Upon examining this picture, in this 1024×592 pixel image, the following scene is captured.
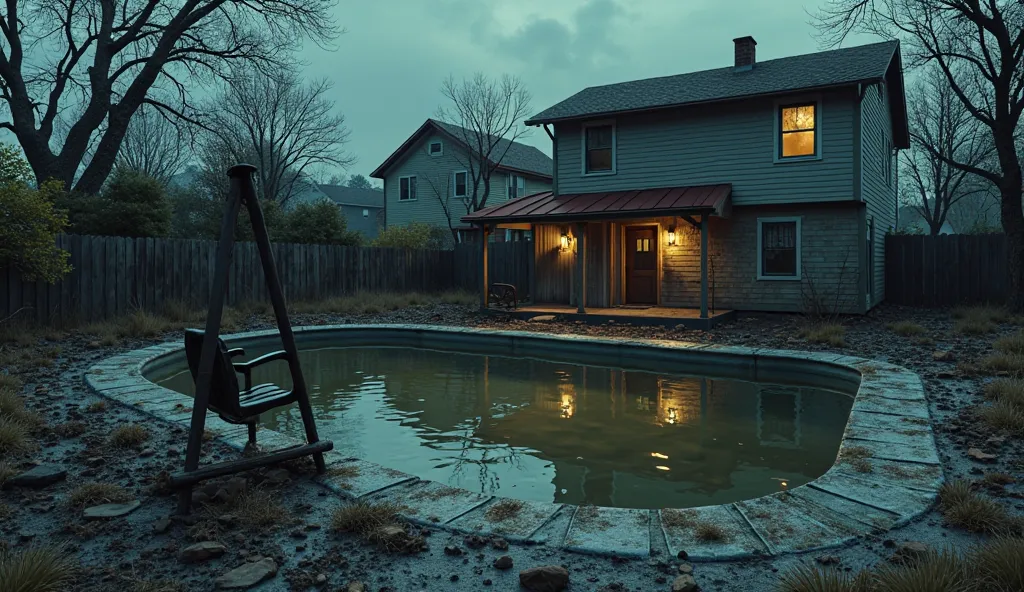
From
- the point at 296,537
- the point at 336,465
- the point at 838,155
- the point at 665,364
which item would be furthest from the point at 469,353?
the point at 838,155

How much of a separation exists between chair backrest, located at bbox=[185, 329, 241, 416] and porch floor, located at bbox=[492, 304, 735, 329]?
9508mm

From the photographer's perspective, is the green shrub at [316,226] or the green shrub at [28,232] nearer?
the green shrub at [28,232]

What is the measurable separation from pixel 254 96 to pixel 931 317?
2699 cm

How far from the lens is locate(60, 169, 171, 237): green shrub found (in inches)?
560

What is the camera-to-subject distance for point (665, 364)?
895cm

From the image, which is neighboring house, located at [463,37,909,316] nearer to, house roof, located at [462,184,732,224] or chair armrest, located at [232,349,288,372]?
house roof, located at [462,184,732,224]

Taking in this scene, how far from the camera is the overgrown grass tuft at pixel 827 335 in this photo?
9156 mm

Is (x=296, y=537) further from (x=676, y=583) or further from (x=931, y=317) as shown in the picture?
(x=931, y=317)

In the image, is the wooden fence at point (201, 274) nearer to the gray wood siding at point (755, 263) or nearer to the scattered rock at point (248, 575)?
the gray wood siding at point (755, 263)

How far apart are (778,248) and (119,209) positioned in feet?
49.4

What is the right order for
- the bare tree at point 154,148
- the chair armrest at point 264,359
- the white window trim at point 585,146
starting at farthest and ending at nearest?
the bare tree at point 154,148, the white window trim at point 585,146, the chair armrest at point 264,359

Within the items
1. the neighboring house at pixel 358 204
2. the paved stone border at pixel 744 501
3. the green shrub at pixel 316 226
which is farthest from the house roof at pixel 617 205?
the neighboring house at pixel 358 204

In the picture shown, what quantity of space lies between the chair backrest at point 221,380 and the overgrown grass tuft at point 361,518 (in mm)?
1010

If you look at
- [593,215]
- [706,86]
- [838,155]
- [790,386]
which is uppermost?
[706,86]
